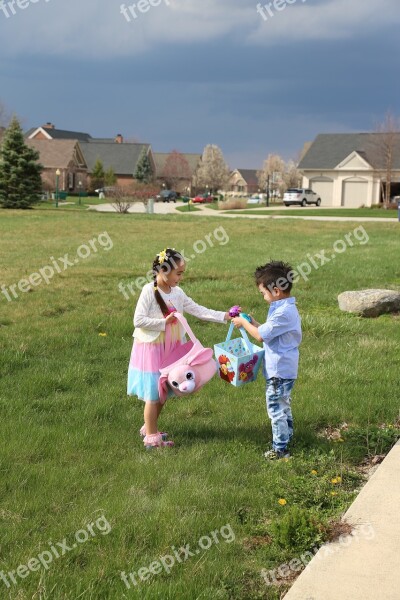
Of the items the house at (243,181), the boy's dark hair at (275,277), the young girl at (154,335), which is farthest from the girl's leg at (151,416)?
the house at (243,181)

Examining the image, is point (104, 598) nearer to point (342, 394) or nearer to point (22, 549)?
point (22, 549)

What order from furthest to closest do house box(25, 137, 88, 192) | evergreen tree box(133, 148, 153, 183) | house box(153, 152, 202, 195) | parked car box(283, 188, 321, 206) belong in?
house box(153, 152, 202, 195), evergreen tree box(133, 148, 153, 183), house box(25, 137, 88, 192), parked car box(283, 188, 321, 206)

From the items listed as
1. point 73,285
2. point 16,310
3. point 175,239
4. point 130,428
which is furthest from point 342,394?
point 175,239

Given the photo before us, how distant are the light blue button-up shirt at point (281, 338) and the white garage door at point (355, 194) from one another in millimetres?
55507

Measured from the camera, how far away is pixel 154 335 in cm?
479

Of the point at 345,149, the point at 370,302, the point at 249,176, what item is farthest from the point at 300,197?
the point at 249,176

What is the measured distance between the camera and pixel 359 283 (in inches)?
498

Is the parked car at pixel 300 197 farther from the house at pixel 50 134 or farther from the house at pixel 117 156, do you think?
the house at pixel 50 134

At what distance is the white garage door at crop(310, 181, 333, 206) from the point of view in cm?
6028

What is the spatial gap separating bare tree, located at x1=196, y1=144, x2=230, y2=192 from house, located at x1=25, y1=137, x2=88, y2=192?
21.8 meters

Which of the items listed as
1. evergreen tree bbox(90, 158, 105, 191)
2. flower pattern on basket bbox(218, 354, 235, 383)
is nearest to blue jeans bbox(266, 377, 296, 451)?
flower pattern on basket bbox(218, 354, 235, 383)

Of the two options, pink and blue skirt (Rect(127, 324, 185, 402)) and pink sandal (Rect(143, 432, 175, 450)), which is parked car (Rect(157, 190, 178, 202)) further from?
pink sandal (Rect(143, 432, 175, 450))

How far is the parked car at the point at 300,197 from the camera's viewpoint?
182 ft

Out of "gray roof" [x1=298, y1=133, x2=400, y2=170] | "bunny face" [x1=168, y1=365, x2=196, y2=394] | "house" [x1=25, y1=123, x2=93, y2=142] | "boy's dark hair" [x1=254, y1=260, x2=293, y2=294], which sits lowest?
"bunny face" [x1=168, y1=365, x2=196, y2=394]
